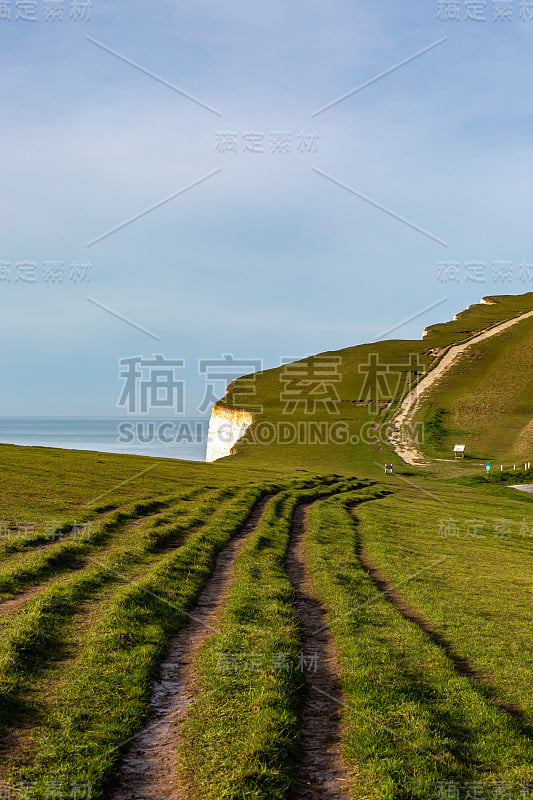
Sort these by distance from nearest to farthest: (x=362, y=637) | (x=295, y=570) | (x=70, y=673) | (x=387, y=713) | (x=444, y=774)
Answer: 1. (x=444, y=774)
2. (x=387, y=713)
3. (x=70, y=673)
4. (x=362, y=637)
5. (x=295, y=570)

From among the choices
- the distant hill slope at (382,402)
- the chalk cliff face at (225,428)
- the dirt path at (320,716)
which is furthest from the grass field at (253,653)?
the chalk cliff face at (225,428)

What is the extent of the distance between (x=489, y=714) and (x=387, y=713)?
1711 millimetres

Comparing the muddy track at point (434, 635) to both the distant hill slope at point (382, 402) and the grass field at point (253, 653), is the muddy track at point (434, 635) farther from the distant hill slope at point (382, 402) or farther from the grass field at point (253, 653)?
the distant hill slope at point (382, 402)

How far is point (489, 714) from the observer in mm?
10109

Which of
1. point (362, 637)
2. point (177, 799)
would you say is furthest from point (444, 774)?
point (362, 637)

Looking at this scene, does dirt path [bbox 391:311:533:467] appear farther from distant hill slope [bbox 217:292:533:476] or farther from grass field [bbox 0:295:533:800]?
grass field [bbox 0:295:533:800]

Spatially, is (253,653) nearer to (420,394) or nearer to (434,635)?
(434,635)

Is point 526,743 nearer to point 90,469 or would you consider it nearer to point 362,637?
point 362,637

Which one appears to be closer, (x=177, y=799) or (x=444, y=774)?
(x=177, y=799)

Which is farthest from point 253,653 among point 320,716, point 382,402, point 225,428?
point 225,428

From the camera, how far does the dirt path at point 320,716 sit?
8.07 meters

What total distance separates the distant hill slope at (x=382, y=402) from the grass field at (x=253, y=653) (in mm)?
45488

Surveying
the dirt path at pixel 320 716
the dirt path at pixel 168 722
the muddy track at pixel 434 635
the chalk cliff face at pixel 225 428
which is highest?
the chalk cliff face at pixel 225 428

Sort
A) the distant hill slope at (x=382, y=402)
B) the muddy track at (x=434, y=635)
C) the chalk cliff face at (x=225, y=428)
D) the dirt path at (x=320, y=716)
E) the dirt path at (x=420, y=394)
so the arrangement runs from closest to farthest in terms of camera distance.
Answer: the dirt path at (x=320, y=716) < the muddy track at (x=434, y=635) < the dirt path at (x=420, y=394) < the distant hill slope at (x=382, y=402) < the chalk cliff face at (x=225, y=428)
